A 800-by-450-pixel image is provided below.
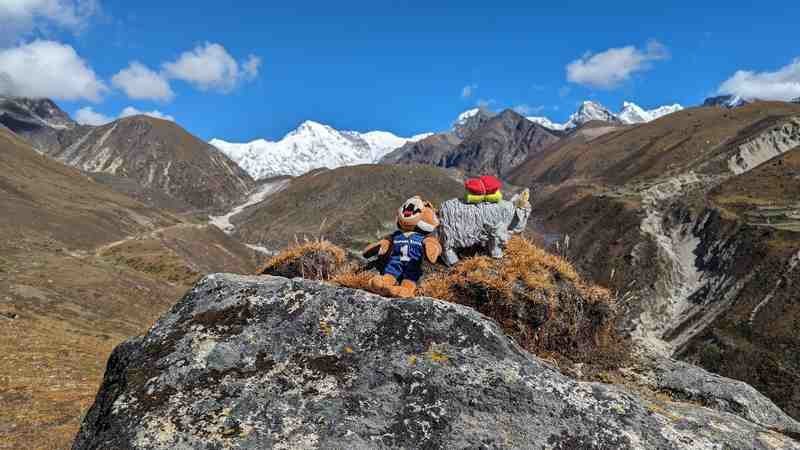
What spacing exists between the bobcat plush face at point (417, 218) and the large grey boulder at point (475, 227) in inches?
20.7

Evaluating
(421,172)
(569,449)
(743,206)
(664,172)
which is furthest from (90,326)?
(421,172)

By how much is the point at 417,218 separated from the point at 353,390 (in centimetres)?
409

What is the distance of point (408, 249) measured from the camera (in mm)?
7832

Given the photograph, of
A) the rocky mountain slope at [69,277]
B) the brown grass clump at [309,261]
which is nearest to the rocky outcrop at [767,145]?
the rocky mountain slope at [69,277]

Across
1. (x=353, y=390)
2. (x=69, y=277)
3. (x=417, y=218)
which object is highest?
(x=417, y=218)

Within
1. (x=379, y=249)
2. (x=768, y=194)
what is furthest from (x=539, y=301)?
(x=768, y=194)

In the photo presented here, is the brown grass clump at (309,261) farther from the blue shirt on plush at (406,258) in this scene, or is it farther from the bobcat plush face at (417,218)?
the blue shirt on plush at (406,258)

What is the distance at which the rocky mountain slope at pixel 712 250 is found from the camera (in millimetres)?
38375

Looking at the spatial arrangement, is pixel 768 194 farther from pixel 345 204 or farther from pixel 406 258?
pixel 345 204

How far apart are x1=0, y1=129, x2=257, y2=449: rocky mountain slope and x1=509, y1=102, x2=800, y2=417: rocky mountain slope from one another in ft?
68.3

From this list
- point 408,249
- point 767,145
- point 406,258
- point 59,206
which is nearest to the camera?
point 406,258

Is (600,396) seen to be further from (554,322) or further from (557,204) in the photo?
(557,204)

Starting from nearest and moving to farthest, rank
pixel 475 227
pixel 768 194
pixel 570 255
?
pixel 475 227 → pixel 768 194 → pixel 570 255

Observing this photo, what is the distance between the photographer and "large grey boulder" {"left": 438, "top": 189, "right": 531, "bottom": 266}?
8.90m
